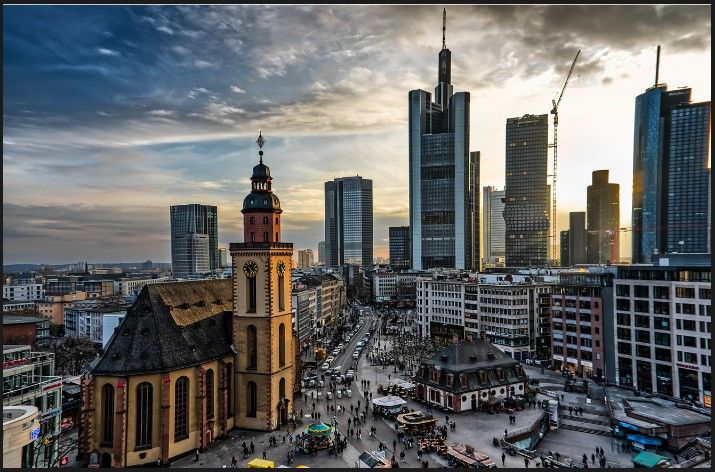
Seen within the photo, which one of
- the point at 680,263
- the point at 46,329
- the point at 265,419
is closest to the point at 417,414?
the point at 265,419

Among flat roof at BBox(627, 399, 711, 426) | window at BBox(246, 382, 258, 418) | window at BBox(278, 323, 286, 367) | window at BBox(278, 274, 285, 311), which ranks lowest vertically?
flat roof at BBox(627, 399, 711, 426)

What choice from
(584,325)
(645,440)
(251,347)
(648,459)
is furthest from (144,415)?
(584,325)

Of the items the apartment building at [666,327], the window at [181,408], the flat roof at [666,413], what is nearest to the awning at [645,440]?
the flat roof at [666,413]

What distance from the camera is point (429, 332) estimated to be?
11694 centimetres

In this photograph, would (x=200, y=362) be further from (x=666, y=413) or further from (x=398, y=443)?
(x=666, y=413)

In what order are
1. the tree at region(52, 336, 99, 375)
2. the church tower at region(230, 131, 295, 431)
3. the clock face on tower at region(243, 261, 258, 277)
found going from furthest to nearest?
the tree at region(52, 336, 99, 375) < the clock face on tower at region(243, 261, 258, 277) < the church tower at region(230, 131, 295, 431)

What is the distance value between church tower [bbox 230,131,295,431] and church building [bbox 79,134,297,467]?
0.37 ft

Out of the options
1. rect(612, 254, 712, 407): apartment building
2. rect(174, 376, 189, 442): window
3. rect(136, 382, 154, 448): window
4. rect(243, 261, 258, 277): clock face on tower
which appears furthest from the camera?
rect(612, 254, 712, 407): apartment building

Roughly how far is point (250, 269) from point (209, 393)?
45.3 feet

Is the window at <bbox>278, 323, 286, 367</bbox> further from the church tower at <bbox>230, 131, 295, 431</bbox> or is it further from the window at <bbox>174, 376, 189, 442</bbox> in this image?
the window at <bbox>174, 376, 189, 442</bbox>

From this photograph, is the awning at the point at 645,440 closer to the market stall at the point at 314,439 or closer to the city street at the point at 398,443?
the city street at the point at 398,443

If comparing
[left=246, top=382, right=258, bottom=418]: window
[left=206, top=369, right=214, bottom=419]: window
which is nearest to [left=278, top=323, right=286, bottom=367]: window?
[left=246, top=382, right=258, bottom=418]: window

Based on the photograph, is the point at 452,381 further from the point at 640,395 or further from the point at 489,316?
the point at 489,316

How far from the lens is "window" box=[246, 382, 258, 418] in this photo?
169ft
